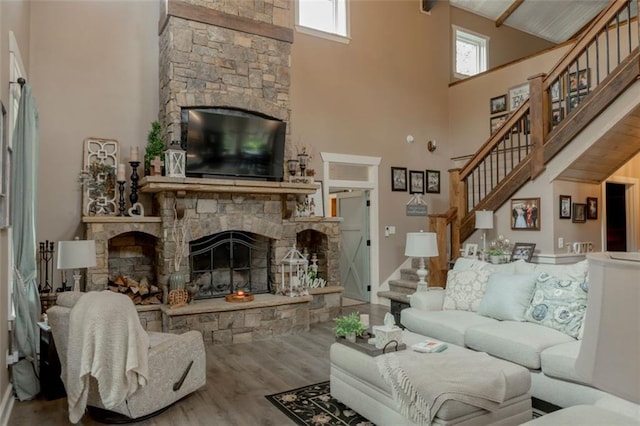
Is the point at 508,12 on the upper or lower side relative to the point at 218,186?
upper

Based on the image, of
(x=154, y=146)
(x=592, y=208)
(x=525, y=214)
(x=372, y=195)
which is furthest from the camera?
(x=372, y=195)

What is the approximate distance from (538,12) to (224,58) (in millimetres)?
7556

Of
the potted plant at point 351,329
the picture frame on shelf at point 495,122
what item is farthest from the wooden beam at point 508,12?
the potted plant at point 351,329

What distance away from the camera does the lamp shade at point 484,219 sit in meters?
5.93

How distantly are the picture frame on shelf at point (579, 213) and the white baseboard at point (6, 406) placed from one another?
627 centimetres

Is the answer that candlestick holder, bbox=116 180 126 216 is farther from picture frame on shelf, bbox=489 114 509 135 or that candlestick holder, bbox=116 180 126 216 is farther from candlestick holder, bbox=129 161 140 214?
picture frame on shelf, bbox=489 114 509 135

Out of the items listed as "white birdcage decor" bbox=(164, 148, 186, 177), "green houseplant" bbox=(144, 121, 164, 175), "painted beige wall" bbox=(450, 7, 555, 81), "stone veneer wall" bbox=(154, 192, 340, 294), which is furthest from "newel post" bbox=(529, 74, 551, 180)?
"green houseplant" bbox=(144, 121, 164, 175)

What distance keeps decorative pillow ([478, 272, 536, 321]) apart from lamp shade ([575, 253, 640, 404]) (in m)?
3.00

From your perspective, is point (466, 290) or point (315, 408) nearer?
point (315, 408)

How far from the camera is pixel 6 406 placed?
3.11 meters

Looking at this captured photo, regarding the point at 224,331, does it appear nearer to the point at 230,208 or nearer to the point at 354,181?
the point at 230,208

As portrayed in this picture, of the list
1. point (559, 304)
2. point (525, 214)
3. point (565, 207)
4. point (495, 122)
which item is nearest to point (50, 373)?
point (559, 304)

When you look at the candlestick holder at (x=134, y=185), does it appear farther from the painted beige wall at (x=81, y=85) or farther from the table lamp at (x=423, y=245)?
the table lamp at (x=423, y=245)

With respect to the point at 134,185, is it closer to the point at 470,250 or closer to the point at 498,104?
the point at 470,250
